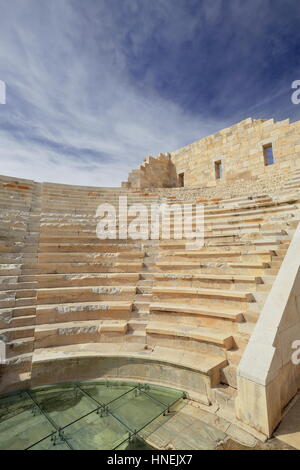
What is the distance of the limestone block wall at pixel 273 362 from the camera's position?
7.76 ft

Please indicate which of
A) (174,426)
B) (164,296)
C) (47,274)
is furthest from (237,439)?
(47,274)

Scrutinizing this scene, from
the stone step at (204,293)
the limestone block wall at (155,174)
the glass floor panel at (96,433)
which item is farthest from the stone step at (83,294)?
the limestone block wall at (155,174)

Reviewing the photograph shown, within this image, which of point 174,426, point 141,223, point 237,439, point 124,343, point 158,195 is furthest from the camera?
point 158,195

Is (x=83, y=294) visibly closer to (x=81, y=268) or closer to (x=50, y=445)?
(x=81, y=268)

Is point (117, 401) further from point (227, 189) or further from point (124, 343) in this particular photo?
point (227, 189)

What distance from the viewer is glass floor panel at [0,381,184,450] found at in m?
2.47

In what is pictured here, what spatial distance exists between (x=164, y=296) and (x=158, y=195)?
651 cm

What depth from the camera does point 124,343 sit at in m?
4.12

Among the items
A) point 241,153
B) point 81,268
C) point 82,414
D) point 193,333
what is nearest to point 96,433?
point 82,414

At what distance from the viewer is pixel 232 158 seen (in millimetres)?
13062

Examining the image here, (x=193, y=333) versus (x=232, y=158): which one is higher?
(x=232, y=158)

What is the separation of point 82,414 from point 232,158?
519 inches

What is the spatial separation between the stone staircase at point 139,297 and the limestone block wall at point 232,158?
4910 millimetres

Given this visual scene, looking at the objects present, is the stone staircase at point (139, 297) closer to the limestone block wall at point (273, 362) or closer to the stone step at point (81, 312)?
the stone step at point (81, 312)
